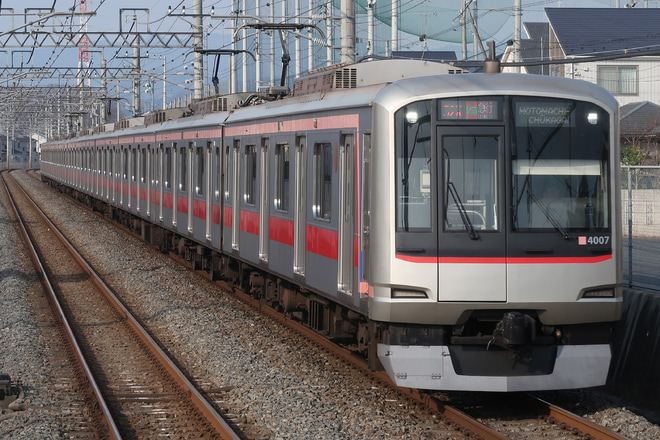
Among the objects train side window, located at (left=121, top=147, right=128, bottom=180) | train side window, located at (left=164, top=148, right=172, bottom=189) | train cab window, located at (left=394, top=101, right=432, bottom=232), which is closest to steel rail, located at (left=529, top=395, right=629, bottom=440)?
train cab window, located at (left=394, top=101, right=432, bottom=232)

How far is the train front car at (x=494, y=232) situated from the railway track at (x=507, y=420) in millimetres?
277

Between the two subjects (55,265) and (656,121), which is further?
(656,121)

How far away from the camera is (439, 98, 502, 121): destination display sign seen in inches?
297

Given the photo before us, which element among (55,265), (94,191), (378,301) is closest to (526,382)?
(378,301)

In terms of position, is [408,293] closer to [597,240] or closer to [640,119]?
[597,240]

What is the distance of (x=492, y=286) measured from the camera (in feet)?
24.3

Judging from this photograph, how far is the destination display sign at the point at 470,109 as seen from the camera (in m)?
7.55

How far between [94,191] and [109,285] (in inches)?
674

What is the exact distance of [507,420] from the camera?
25.2 ft

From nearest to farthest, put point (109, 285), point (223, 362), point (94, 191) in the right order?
point (223, 362) < point (109, 285) < point (94, 191)

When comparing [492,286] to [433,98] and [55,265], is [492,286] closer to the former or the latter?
[433,98]

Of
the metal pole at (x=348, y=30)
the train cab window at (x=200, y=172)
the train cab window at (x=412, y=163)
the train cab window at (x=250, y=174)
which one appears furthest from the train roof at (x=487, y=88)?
the train cab window at (x=200, y=172)

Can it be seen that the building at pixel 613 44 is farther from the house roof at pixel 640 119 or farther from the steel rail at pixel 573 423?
the steel rail at pixel 573 423

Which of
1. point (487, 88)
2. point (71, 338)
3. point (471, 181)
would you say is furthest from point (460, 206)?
point (71, 338)
